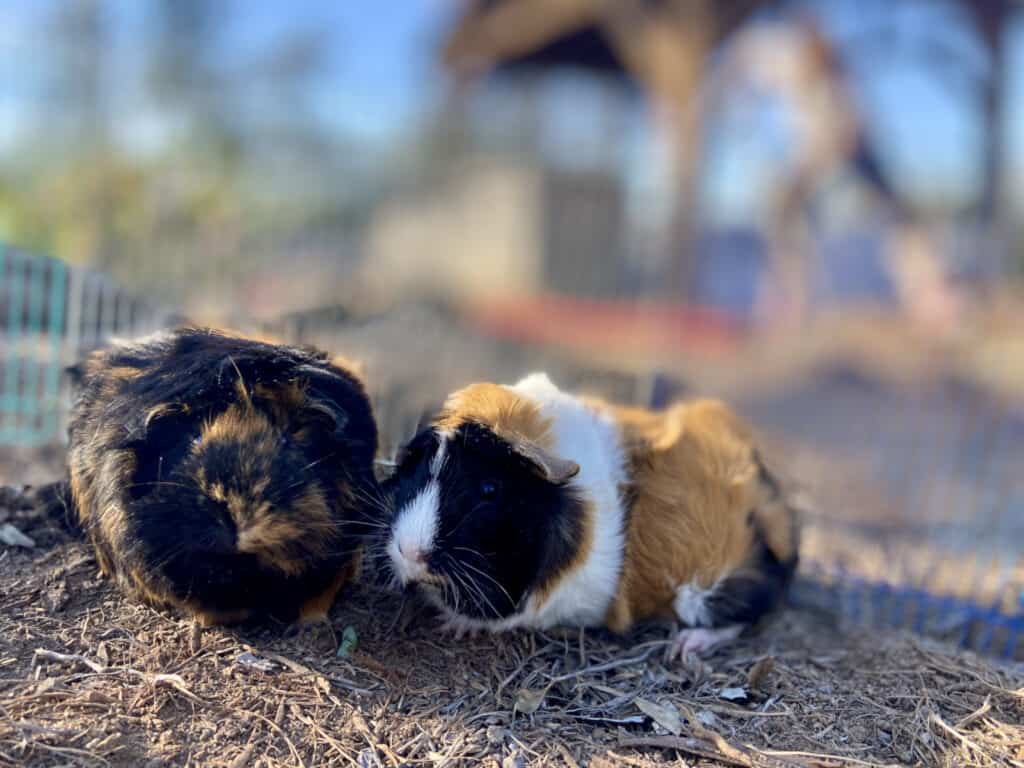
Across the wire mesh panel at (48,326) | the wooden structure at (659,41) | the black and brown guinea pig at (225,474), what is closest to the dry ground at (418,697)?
the black and brown guinea pig at (225,474)

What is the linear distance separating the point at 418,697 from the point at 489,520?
0.41 meters

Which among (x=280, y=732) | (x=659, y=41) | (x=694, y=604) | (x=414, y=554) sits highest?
(x=659, y=41)

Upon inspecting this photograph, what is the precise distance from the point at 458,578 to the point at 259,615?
0.45 m

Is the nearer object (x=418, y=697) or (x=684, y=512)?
(x=418, y=697)

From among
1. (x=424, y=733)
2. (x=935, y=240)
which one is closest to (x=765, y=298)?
(x=935, y=240)

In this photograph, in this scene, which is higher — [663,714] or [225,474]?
[225,474]

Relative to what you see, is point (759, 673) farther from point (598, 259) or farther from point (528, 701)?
point (598, 259)

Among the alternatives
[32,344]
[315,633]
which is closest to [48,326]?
[32,344]

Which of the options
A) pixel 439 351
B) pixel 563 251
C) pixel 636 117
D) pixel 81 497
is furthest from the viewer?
pixel 636 117

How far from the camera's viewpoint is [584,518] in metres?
1.97

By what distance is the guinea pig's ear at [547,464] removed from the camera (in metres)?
1.78

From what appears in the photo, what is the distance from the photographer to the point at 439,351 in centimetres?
610

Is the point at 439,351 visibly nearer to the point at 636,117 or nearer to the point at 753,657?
the point at 753,657

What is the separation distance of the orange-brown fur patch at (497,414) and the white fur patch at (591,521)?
0.04 metres
